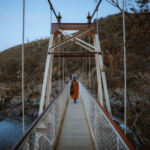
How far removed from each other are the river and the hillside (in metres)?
7.69

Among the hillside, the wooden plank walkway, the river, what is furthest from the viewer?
the river

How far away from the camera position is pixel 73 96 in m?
6.62

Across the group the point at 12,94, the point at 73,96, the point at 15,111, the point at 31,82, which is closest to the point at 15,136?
the point at 15,111

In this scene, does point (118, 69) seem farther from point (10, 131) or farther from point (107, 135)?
point (10, 131)

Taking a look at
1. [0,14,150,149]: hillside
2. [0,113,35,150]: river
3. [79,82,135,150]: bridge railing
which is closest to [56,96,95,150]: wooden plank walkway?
[79,82,135,150]: bridge railing

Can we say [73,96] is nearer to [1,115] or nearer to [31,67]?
[1,115]

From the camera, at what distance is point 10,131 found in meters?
11.1

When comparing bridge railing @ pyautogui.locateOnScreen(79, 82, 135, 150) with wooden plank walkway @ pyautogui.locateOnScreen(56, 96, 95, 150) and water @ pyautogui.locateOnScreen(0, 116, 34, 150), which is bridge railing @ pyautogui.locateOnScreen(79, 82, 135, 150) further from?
water @ pyautogui.locateOnScreen(0, 116, 34, 150)

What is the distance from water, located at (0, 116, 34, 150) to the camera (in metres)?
9.42

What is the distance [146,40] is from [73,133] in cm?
310

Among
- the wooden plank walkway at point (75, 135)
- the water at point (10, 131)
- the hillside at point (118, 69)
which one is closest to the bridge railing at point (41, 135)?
the wooden plank walkway at point (75, 135)

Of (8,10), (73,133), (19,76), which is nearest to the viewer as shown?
(8,10)

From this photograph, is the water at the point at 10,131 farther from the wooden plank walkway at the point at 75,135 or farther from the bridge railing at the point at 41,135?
the bridge railing at the point at 41,135

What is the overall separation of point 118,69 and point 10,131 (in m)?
11.4
